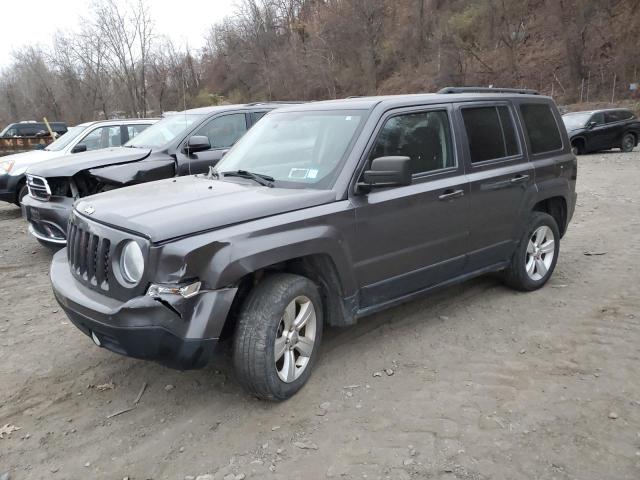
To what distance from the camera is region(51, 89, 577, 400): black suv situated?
9.80 ft

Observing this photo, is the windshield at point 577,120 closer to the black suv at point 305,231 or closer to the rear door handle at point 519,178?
the black suv at point 305,231

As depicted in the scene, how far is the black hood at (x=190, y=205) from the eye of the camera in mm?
3047

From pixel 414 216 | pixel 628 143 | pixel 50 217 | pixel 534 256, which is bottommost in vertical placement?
pixel 628 143

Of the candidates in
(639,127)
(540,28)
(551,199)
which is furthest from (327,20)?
(551,199)

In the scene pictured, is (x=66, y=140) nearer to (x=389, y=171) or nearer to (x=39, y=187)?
(x=39, y=187)

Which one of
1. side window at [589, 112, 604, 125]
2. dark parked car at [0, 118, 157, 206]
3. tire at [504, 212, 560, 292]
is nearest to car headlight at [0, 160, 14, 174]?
dark parked car at [0, 118, 157, 206]

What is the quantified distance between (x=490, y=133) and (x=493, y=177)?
1.37ft

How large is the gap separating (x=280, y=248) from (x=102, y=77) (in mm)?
40312

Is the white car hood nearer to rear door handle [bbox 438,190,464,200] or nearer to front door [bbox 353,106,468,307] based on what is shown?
front door [bbox 353,106,468,307]

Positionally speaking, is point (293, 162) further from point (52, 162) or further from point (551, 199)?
point (52, 162)

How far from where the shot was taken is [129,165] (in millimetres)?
6633

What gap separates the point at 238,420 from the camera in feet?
10.7

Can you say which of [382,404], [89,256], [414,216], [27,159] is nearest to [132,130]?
[27,159]

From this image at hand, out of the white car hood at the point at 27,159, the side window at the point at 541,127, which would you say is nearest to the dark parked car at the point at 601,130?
the side window at the point at 541,127
